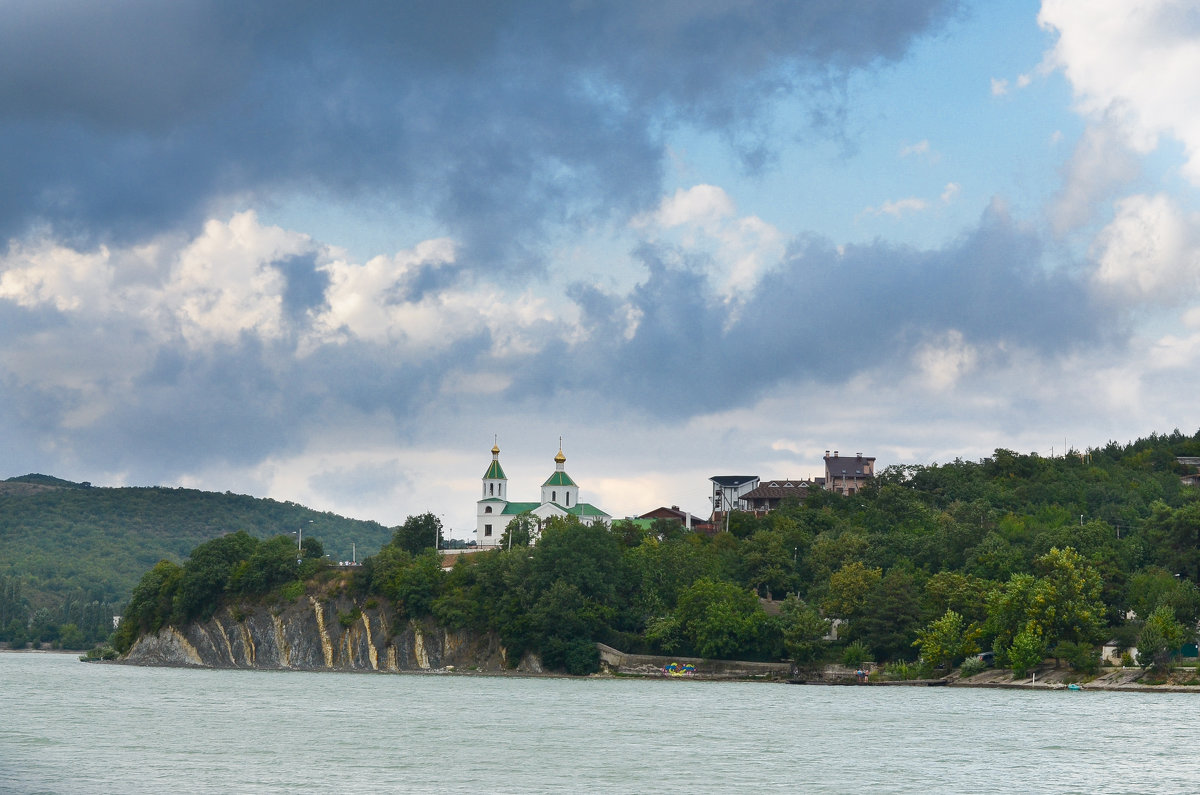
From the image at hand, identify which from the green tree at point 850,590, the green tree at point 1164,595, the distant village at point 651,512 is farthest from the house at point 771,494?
the green tree at point 1164,595

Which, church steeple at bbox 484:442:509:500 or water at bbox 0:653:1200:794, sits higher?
church steeple at bbox 484:442:509:500

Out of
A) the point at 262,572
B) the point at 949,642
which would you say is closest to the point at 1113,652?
the point at 949,642

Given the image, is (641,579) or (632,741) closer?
(632,741)

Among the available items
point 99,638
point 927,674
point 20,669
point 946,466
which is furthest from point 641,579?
point 99,638

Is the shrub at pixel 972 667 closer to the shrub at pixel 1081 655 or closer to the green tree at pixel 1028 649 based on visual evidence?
the green tree at pixel 1028 649

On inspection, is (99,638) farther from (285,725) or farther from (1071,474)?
(285,725)

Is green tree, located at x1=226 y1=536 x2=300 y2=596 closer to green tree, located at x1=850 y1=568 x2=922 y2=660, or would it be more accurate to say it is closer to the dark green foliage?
the dark green foliage

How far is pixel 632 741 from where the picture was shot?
183 feet

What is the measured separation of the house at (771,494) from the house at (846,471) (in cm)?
753

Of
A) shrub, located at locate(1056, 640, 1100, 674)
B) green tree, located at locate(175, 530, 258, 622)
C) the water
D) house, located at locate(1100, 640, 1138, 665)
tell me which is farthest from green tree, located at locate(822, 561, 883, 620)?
green tree, located at locate(175, 530, 258, 622)

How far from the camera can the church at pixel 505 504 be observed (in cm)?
15638

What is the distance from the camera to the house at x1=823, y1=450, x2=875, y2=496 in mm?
166375

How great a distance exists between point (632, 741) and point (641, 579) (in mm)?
58708

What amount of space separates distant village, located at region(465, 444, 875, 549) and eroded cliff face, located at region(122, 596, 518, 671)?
1188 inches
